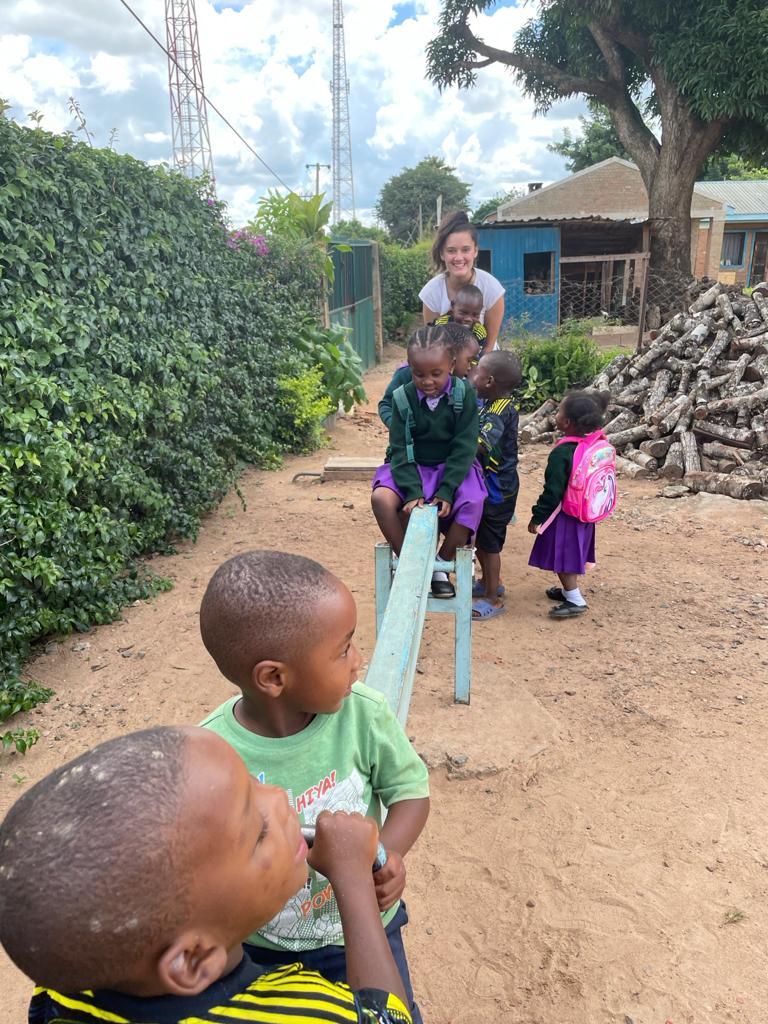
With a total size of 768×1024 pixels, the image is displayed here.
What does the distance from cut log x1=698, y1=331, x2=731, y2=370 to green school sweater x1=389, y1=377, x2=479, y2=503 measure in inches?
235

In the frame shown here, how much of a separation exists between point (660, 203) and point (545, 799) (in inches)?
574

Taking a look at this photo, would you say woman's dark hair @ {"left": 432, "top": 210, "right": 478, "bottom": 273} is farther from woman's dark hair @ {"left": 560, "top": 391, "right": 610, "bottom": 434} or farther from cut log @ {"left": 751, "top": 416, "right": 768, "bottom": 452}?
cut log @ {"left": 751, "top": 416, "right": 768, "bottom": 452}

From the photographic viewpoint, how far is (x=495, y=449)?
4078 millimetres

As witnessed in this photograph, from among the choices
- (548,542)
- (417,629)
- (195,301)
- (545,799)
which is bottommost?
(545,799)

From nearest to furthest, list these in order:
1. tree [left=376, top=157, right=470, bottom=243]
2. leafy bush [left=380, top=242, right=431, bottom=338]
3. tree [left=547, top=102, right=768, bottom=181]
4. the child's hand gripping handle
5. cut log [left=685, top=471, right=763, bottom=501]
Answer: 1. the child's hand gripping handle
2. cut log [left=685, top=471, right=763, bottom=501]
3. leafy bush [left=380, top=242, right=431, bottom=338]
4. tree [left=547, top=102, right=768, bottom=181]
5. tree [left=376, top=157, right=470, bottom=243]

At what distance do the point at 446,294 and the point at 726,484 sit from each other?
12.3ft

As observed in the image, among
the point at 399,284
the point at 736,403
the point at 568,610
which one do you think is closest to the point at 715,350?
the point at 736,403

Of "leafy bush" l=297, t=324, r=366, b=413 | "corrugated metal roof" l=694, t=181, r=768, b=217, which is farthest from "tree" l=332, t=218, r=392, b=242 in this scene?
"leafy bush" l=297, t=324, r=366, b=413

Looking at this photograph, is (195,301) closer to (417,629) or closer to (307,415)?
(307,415)

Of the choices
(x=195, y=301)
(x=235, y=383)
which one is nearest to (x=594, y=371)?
(x=235, y=383)

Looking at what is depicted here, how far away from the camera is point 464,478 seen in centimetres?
357

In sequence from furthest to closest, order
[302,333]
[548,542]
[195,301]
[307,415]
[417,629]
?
[302,333], [307,415], [195,301], [548,542], [417,629]

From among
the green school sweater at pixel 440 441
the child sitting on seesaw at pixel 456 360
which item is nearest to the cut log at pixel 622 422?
the child sitting on seesaw at pixel 456 360

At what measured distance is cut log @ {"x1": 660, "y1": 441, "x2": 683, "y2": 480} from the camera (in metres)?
7.30
